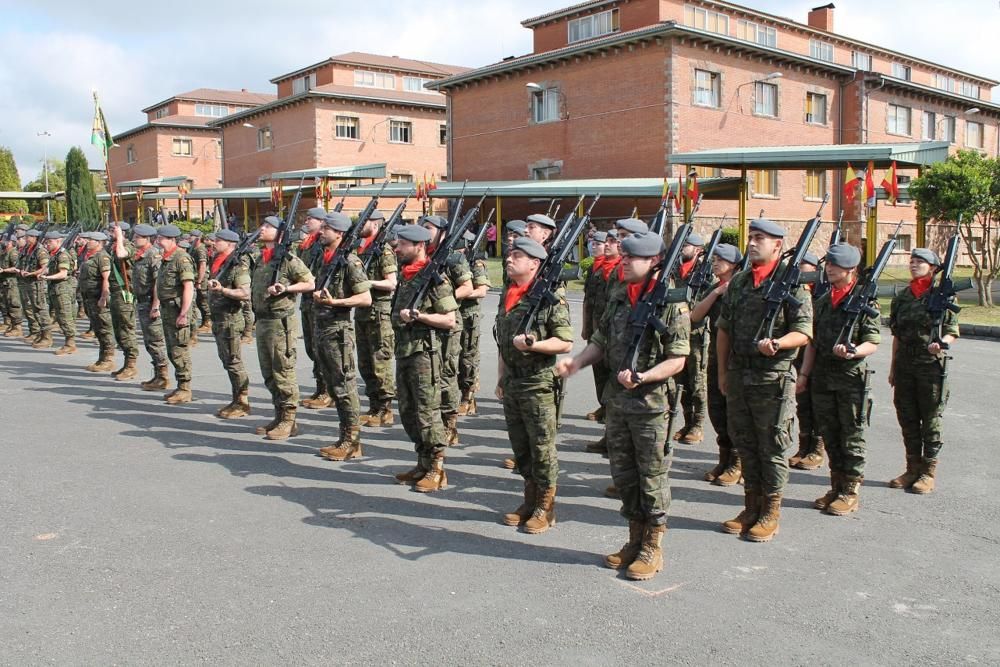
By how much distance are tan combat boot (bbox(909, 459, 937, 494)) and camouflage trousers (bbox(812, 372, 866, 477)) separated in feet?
2.30

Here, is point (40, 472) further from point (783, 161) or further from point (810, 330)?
point (783, 161)

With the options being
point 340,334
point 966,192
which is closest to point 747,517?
point 340,334

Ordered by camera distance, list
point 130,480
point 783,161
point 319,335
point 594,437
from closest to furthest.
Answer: point 130,480
point 319,335
point 594,437
point 783,161

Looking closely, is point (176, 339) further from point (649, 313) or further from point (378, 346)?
point (649, 313)

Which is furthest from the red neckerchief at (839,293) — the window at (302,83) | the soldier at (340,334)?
the window at (302,83)

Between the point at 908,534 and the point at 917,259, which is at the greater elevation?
the point at 917,259

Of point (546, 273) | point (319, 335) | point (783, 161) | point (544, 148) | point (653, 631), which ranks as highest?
point (544, 148)

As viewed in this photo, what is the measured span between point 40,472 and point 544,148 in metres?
31.6

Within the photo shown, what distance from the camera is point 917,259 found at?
6.54m

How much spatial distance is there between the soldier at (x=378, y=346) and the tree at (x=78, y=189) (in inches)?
1644

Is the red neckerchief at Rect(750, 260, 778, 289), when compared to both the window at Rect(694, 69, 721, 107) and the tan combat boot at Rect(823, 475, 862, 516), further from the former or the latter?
the window at Rect(694, 69, 721, 107)

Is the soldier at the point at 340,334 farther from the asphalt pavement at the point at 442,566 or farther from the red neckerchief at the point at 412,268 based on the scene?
the red neckerchief at the point at 412,268

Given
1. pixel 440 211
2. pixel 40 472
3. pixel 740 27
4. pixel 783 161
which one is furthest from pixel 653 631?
pixel 440 211

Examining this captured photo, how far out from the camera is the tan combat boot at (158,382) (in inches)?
409
